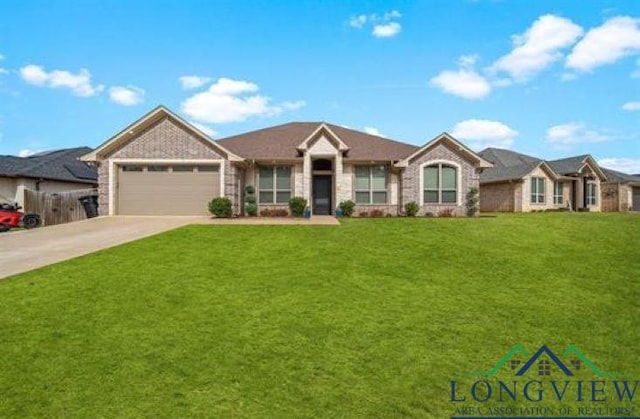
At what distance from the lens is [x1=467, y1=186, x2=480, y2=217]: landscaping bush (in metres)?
24.9

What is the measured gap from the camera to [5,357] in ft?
19.7

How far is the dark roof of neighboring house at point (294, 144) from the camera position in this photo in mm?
24922

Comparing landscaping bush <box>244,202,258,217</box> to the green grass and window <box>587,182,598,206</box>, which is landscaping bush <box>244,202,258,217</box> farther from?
window <box>587,182,598,206</box>

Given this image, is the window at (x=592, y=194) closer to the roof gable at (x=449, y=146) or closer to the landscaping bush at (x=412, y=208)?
the roof gable at (x=449, y=146)

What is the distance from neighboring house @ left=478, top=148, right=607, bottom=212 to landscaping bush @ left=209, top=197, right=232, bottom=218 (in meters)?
22.5

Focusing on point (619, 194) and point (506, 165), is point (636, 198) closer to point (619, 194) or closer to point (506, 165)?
point (619, 194)

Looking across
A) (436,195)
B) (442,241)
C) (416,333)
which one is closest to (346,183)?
(436,195)

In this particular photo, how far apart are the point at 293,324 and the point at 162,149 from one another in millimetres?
18697

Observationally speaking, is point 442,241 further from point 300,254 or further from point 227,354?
point 227,354

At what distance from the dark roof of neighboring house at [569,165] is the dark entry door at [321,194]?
76.8ft

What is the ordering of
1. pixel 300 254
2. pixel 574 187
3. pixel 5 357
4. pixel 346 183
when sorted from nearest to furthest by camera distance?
pixel 5 357, pixel 300 254, pixel 346 183, pixel 574 187

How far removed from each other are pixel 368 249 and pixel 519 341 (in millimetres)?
6467

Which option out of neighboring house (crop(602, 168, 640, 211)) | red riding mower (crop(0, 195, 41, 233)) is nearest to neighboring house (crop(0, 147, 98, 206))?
red riding mower (crop(0, 195, 41, 233))

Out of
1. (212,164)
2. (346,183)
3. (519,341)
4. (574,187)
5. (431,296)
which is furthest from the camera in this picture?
(574,187)
